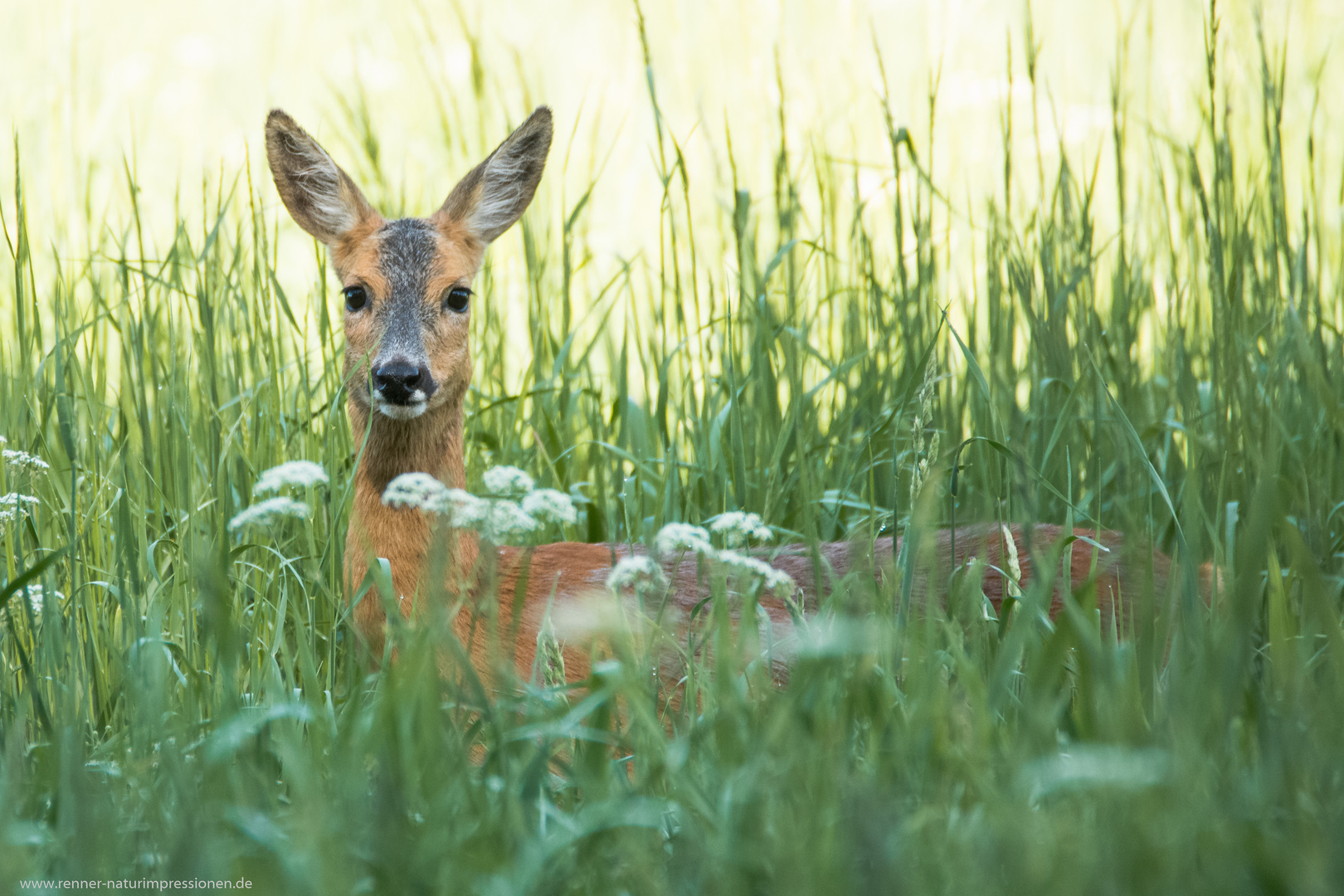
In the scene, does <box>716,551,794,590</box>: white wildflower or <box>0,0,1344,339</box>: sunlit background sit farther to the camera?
<box>0,0,1344,339</box>: sunlit background

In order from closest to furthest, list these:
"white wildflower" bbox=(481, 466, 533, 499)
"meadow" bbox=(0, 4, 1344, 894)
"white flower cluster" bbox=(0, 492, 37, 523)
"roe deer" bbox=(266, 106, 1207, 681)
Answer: "meadow" bbox=(0, 4, 1344, 894) → "white wildflower" bbox=(481, 466, 533, 499) → "white flower cluster" bbox=(0, 492, 37, 523) → "roe deer" bbox=(266, 106, 1207, 681)

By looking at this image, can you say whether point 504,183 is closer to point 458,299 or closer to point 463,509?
point 458,299

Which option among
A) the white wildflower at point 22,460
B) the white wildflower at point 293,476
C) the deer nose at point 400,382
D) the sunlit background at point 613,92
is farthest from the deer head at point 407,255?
the white wildflower at point 293,476

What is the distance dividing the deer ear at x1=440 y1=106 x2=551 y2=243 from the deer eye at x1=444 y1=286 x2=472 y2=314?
34cm

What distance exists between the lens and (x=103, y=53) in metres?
8.19

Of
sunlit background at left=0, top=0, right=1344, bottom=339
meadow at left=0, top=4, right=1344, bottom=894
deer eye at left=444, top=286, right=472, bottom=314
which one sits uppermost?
sunlit background at left=0, top=0, right=1344, bottom=339

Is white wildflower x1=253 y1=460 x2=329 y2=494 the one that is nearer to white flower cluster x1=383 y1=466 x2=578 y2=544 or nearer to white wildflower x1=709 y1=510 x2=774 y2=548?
white flower cluster x1=383 y1=466 x2=578 y2=544

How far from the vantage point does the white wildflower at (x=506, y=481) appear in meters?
2.25

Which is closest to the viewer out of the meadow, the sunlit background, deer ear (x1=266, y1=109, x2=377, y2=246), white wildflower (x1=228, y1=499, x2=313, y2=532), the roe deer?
the meadow

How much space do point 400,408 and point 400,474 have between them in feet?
0.76

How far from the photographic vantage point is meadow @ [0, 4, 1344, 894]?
1.53 meters

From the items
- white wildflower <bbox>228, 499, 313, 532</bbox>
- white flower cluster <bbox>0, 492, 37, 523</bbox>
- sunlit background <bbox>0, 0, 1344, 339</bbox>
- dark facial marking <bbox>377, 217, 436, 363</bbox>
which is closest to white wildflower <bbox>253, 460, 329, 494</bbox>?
white wildflower <bbox>228, 499, 313, 532</bbox>

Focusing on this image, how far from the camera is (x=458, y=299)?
352 centimetres

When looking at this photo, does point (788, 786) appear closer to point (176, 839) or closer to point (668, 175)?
point (176, 839)
